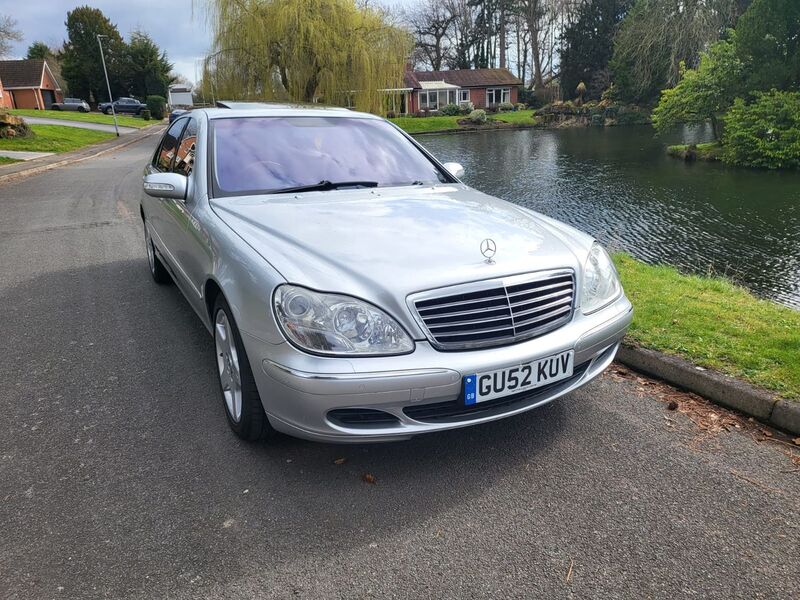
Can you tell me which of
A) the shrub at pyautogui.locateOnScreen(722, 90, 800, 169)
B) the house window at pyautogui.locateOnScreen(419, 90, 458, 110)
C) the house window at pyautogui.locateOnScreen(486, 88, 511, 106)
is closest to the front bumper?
the shrub at pyautogui.locateOnScreen(722, 90, 800, 169)

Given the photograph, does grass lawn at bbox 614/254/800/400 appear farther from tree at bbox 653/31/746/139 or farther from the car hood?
tree at bbox 653/31/746/139

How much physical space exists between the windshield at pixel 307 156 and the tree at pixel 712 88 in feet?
86.0

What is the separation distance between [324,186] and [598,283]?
1.78 m

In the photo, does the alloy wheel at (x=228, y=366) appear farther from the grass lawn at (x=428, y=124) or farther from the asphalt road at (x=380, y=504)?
the grass lawn at (x=428, y=124)

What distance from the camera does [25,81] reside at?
5691 centimetres

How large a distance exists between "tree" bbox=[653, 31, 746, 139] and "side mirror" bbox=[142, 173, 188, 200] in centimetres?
2751

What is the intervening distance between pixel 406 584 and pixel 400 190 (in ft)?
7.83

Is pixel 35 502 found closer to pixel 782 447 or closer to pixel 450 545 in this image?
pixel 450 545

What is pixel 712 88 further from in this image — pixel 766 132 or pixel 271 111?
pixel 271 111

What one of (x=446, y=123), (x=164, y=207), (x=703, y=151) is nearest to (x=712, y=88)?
(x=703, y=151)

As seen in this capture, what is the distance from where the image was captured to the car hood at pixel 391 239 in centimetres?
251

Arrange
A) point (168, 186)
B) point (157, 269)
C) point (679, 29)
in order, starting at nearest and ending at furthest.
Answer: point (168, 186)
point (157, 269)
point (679, 29)

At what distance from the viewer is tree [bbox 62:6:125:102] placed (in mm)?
61875

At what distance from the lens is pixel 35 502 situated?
2.57 metres
